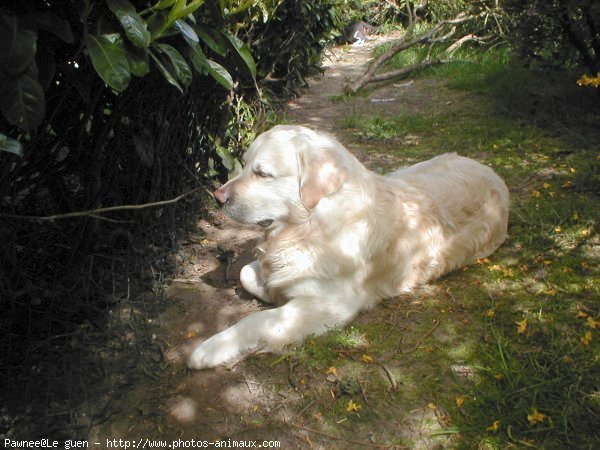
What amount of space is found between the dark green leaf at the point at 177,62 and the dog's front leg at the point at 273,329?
4.70 ft

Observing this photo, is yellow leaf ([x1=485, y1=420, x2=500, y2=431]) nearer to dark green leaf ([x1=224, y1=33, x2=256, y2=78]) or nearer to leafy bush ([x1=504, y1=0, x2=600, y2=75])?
dark green leaf ([x1=224, y1=33, x2=256, y2=78])

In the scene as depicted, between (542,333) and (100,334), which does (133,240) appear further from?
(542,333)

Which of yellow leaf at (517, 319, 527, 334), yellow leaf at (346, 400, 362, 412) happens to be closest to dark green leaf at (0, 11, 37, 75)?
yellow leaf at (346, 400, 362, 412)

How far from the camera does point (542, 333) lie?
3.10 metres

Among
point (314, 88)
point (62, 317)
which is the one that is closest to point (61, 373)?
point (62, 317)

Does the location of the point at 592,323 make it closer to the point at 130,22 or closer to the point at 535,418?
the point at 535,418

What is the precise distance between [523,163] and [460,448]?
12.9ft

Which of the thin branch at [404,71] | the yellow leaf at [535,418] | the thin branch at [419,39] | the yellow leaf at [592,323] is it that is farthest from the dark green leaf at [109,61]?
the thin branch at [419,39]

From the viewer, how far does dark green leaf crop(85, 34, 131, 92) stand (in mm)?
1936

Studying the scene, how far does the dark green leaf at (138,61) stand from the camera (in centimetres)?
207

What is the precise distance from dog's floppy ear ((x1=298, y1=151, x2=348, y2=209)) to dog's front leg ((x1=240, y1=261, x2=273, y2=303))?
642 millimetres

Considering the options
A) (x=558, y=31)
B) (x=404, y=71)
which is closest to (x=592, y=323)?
(x=558, y=31)

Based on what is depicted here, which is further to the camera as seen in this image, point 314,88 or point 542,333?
point 314,88

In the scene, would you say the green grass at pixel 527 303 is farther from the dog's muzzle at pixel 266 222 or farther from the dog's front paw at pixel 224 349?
the dog's muzzle at pixel 266 222
